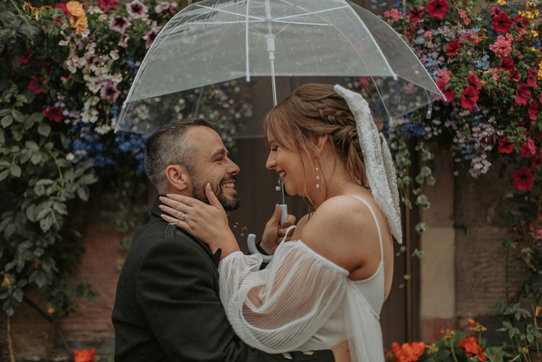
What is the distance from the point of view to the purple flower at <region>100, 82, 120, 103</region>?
3.30 meters

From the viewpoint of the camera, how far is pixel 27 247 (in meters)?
3.41

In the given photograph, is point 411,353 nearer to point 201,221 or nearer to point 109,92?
point 201,221

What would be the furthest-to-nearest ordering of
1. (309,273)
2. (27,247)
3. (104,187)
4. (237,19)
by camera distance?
(104,187), (27,247), (237,19), (309,273)

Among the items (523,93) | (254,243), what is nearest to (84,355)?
(254,243)

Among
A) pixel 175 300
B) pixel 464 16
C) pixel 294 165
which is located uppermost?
pixel 464 16

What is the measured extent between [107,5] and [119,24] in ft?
1.04

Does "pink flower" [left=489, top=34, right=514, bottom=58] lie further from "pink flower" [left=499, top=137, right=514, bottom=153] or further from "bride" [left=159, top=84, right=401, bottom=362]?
"bride" [left=159, top=84, right=401, bottom=362]

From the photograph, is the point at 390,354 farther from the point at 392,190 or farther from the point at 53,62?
the point at 53,62

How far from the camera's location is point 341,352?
1886mm

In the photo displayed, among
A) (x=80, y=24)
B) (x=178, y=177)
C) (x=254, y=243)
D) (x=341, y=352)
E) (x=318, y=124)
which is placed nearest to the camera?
(x=341, y=352)

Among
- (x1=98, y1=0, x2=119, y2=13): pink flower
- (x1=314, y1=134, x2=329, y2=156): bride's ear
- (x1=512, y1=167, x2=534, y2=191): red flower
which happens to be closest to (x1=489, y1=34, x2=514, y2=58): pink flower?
(x1=512, y1=167, x2=534, y2=191): red flower

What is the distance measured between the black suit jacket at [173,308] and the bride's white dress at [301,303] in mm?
51

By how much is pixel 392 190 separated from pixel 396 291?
1938 millimetres

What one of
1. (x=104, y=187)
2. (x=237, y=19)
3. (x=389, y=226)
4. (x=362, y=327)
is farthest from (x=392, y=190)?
(x=104, y=187)
